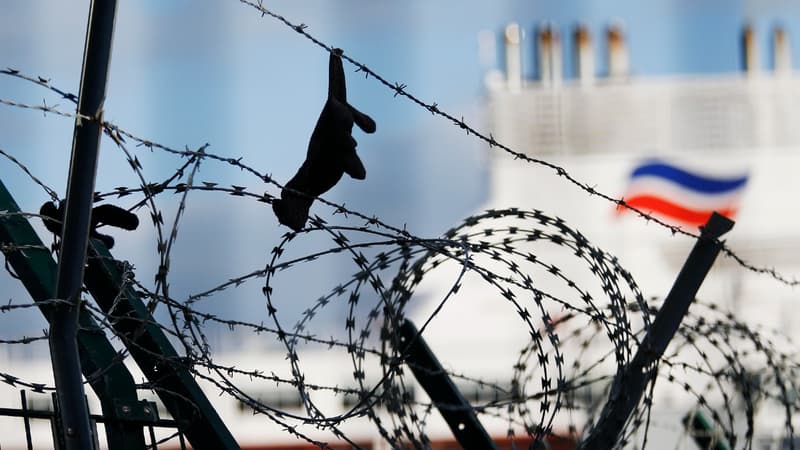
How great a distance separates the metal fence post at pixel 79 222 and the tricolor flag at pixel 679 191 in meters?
36.2

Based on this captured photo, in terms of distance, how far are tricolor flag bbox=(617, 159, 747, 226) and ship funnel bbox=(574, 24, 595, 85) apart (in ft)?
11.2

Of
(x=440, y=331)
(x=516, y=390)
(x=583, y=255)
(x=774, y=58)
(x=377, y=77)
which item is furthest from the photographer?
(x=774, y=58)

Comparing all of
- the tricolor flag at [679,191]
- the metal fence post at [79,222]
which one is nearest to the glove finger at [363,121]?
the metal fence post at [79,222]

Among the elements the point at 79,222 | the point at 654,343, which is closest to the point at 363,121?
the point at 79,222

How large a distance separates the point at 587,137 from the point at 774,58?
8.15 metres

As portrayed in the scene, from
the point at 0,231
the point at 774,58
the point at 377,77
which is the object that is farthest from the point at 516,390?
the point at 774,58

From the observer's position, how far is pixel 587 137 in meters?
39.8

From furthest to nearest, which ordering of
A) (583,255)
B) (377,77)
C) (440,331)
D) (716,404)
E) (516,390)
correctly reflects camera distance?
(440,331) < (716,404) < (516,390) < (583,255) < (377,77)

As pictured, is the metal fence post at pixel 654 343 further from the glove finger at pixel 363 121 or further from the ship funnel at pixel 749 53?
the ship funnel at pixel 749 53

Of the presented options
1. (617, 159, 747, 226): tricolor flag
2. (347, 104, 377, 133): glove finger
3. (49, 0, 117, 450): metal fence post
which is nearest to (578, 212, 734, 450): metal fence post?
(347, 104, 377, 133): glove finger

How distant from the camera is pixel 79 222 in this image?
129 inches

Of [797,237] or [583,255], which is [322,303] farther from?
[797,237]

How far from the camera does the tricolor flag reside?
38969 mm

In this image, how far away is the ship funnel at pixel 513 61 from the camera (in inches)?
1617
